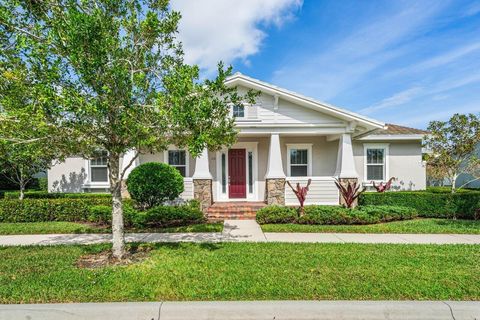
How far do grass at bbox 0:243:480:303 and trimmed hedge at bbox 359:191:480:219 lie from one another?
15.5 feet

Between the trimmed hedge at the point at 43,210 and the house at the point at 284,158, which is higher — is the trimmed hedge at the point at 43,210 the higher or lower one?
the lower one

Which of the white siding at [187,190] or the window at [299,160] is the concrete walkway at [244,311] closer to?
the white siding at [187,190]

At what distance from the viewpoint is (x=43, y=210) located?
32.1 feet

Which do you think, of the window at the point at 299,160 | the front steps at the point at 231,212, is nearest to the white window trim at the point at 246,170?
the front steps at the point at 231,212

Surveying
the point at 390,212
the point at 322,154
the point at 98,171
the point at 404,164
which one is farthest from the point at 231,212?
the point at 404,164

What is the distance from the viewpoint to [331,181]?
38.6 ft

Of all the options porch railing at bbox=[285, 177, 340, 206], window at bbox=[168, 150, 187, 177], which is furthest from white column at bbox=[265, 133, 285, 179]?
window at bbox=[168, 150, 187, 177]

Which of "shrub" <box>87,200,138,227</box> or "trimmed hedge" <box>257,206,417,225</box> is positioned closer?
"trimmed hedge" <box>257,206,417,225</box>

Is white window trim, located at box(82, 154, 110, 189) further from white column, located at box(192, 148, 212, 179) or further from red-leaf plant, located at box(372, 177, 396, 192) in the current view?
red-leaf plant, located at box(372, 177, 396, 192)

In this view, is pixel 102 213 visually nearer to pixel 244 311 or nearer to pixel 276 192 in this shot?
pixel 276 192

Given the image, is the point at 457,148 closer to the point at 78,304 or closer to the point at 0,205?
the point at 78,304

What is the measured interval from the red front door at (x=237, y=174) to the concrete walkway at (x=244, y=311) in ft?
30.0

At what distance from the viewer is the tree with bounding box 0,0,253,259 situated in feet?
14.1

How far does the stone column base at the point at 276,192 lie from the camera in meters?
11.3
